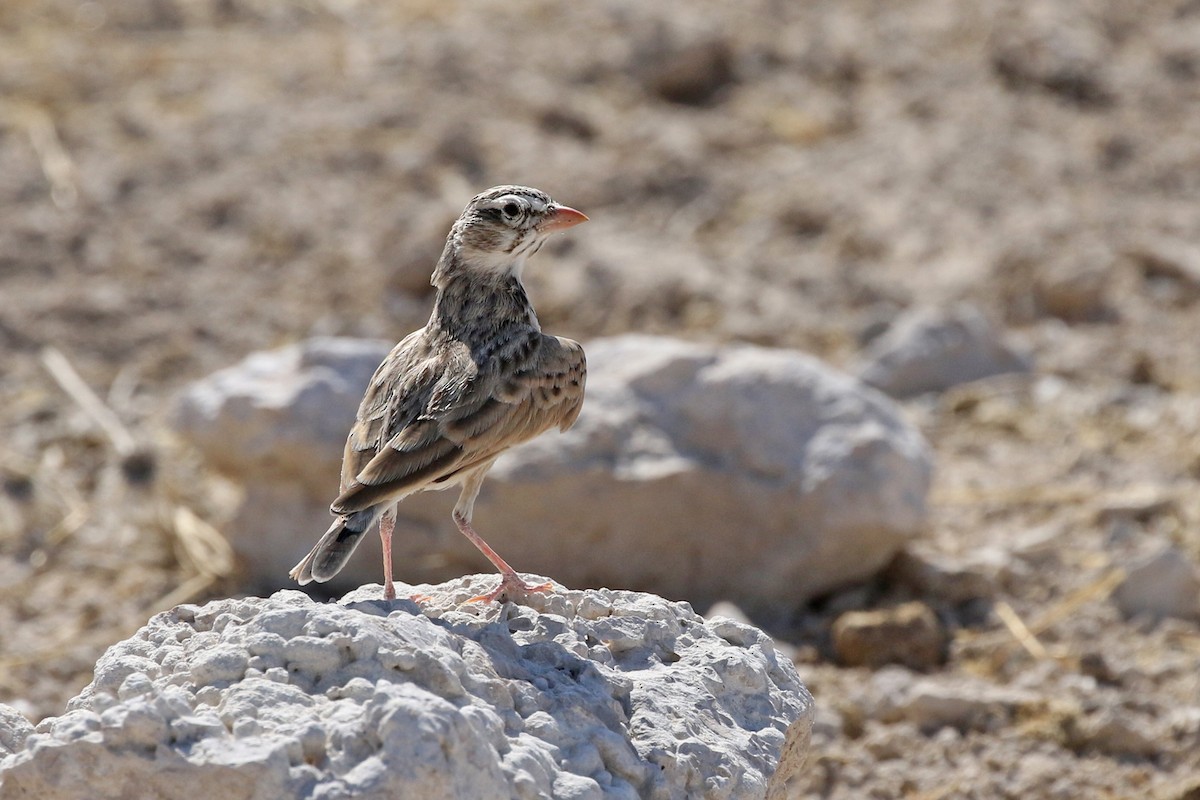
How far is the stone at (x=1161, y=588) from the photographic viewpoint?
25.5 feet

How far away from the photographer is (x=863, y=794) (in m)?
6.46

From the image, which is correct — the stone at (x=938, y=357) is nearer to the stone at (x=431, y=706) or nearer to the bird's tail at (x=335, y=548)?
the stone at (x=431, y=706)

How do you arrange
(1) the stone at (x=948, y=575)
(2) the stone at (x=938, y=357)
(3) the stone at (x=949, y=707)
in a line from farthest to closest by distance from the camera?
1. (2) the stone at (x=938, y=357)
2. (1) the stone at (x=948, y=575)
3. (3) the stone at (x=949, y=707)

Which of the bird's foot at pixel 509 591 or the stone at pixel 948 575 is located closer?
the bird's foot at pixel 509 591

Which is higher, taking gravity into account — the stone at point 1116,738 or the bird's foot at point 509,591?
the bird's foot at point 509,591

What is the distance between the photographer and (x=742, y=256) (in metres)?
11.6

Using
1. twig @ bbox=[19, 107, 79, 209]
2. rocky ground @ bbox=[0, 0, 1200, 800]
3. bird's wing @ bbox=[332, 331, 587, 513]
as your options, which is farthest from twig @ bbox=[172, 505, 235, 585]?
twig @ bbox=[19, 107, 79, 209]

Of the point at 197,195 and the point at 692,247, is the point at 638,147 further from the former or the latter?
the point at 197,195

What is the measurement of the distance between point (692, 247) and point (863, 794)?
19.1 feet

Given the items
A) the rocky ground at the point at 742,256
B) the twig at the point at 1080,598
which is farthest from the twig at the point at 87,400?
the twig at the point at 1080,598

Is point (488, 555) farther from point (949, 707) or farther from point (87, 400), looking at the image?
point (87, 400)

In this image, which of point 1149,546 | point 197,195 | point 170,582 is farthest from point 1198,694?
point 197,195

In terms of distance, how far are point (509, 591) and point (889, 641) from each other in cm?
308

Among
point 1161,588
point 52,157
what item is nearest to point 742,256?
point 1161,588
